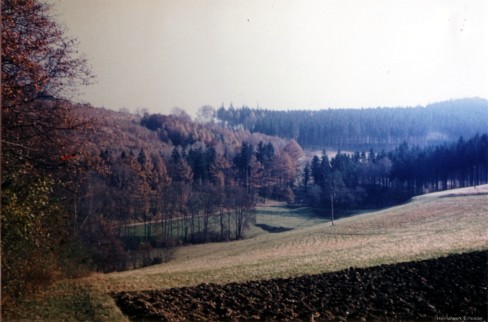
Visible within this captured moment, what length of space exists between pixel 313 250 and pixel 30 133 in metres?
21.6

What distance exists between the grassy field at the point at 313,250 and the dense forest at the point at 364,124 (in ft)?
Answer: 203

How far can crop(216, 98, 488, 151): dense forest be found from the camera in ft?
378

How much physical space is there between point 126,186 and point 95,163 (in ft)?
128

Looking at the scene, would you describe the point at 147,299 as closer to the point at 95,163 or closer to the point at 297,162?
the point at 95,163

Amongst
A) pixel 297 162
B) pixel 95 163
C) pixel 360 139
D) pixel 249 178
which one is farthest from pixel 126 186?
pixel 360 139

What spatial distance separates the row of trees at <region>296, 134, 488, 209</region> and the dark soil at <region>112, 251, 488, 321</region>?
202ft

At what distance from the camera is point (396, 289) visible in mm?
12836

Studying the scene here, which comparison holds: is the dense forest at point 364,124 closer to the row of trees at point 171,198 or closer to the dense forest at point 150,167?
the dense forest at point 150,167

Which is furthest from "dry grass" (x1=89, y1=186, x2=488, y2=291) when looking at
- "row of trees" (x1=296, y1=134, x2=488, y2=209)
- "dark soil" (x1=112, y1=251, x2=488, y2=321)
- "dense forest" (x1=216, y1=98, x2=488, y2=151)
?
"dense forest" (x1=216, y1=98, x2=488, y2=151)

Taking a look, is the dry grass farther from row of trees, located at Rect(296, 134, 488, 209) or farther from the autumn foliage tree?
row of trees, located at Rect(296, 134, 488, 209)

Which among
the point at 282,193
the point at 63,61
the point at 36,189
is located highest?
the point at 63,61

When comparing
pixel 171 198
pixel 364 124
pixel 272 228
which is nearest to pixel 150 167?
pixel 171 198

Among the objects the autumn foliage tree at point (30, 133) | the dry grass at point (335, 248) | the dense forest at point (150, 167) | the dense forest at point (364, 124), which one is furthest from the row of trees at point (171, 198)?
the dense forest at point (364, 124)

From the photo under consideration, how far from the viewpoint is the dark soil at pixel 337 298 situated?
10.8 m
